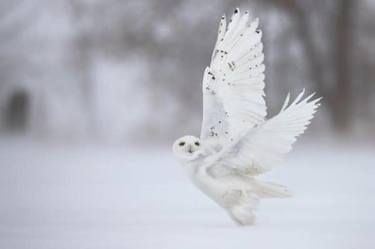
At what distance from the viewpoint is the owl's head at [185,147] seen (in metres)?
1.66

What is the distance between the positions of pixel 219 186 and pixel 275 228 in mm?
164

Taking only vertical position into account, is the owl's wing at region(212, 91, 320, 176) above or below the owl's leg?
above

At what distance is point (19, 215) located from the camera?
195cm

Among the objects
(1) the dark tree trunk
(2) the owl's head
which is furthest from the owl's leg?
(1) the dark tree trunk

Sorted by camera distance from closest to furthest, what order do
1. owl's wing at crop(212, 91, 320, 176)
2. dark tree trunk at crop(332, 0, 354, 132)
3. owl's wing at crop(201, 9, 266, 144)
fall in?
owl's wing at crop(212, 91, 320, 176)
owl's wing at crop(201, 9, 266, 144)
dark tree trunk at crop(332, 0, 354, 132)

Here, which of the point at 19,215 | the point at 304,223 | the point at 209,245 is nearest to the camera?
the point at 209,245

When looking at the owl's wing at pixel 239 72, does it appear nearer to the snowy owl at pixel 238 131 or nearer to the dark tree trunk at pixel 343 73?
the snowy owl at pixel 238 131

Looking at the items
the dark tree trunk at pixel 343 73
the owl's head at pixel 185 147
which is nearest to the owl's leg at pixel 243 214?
the owl's head at pixel 185 147

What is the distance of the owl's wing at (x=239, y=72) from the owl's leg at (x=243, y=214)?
179 mm

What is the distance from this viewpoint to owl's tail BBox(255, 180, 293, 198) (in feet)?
5.49

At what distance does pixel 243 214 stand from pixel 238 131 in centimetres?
20

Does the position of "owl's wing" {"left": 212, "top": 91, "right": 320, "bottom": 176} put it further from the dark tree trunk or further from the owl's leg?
the dark tree trunk

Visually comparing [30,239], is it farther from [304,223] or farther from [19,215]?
[304,223]

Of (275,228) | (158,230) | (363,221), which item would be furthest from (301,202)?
(158,230)
